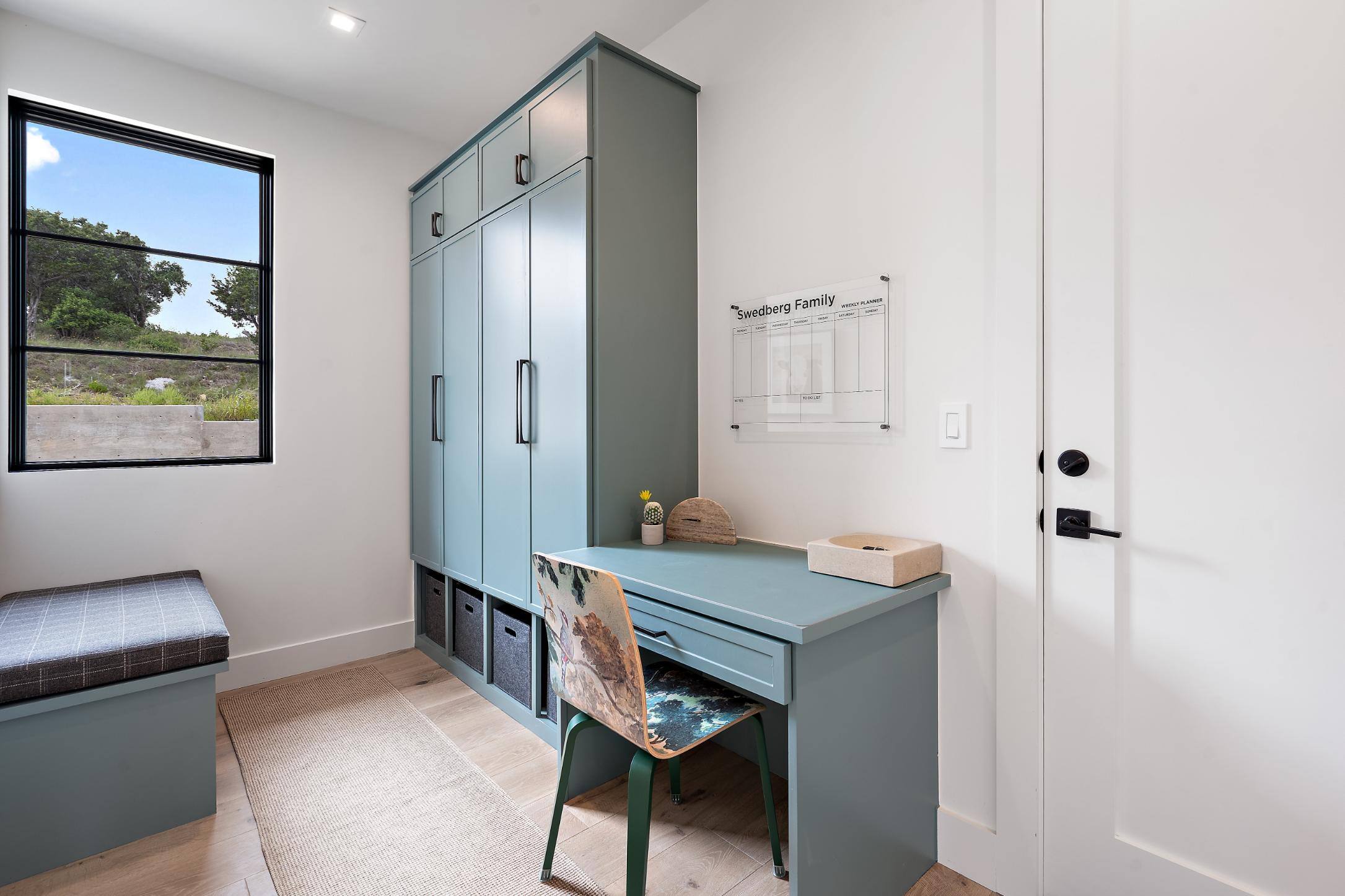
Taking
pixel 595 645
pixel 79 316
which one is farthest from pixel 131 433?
pixel 595 645

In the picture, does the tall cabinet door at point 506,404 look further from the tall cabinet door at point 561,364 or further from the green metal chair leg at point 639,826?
the green metal chair leg at point 639,826

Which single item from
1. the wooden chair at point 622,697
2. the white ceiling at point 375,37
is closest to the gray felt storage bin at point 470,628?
the wooden chair at point 622,697

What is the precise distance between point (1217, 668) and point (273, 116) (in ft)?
12.7

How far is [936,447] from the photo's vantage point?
1664 mm

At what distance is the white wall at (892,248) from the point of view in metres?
1.57

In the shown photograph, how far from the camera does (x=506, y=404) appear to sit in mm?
2463

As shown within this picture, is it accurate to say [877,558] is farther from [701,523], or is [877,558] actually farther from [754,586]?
[701,523]

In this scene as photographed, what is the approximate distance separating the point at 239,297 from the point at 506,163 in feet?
4.73

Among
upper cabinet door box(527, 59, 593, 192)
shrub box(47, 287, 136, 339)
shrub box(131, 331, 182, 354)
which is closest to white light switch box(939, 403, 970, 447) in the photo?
upper cabinet door box(527, 59, 593, 192)

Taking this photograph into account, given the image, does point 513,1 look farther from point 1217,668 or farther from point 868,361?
point 1217,668

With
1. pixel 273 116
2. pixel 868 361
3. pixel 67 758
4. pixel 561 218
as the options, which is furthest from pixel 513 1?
pixel 67 758

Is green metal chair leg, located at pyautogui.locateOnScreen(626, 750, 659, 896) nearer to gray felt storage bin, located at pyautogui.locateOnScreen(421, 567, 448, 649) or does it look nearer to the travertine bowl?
the travertine bowl

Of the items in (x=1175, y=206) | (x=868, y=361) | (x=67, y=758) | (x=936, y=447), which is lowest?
(x=67, y=758)

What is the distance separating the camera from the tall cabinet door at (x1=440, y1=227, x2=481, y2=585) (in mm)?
2662
